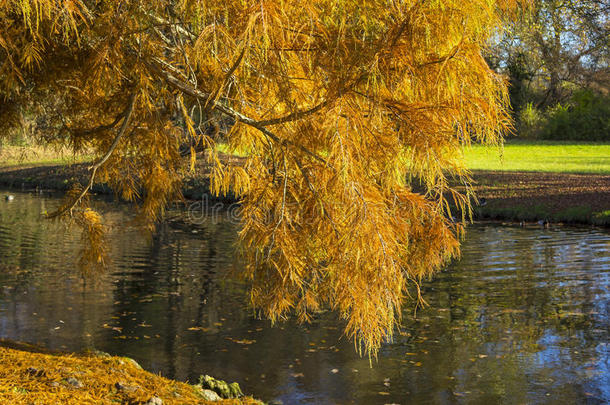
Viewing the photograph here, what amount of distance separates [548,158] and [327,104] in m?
29.4

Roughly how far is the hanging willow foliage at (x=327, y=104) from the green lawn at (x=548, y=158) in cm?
1837

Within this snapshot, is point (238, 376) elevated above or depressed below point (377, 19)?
below

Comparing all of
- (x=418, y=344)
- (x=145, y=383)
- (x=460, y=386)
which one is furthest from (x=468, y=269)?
(x=145, y=383)

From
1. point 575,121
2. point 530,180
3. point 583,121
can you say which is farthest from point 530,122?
point 530,180

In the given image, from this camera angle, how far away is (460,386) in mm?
6773

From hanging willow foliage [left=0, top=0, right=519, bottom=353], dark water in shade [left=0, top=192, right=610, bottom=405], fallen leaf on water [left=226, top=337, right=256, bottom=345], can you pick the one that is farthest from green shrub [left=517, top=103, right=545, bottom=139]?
hanging willow foliage [left=0, top=0, right=519, bottom=353]

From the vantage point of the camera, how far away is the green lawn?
27.7 metres

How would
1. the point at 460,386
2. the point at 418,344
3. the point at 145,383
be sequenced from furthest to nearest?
the point at 418,344 → the point at 460,386 → the point at 145,383

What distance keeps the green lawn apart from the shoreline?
1.25 m

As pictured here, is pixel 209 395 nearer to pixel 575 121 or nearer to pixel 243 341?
pixel 243 341

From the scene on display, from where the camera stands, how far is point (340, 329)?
29.0 feet

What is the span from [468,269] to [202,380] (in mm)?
7796

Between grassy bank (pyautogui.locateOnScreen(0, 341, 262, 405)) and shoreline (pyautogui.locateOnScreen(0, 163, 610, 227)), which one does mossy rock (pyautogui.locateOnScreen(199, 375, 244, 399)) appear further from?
shoreline (pyautogui.locateOnScreen(0, 163, 610, 227))

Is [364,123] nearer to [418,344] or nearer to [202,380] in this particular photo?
[202,380]
